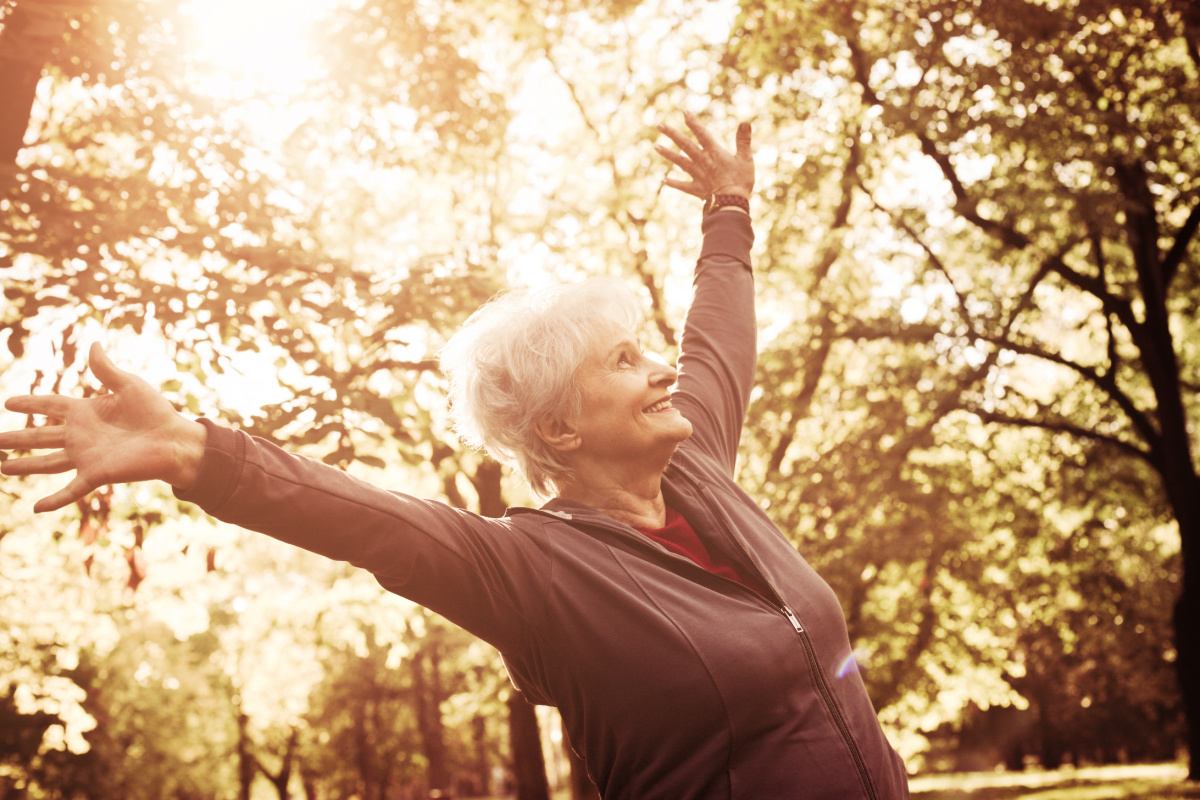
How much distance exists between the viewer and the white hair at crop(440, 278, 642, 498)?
233 cm

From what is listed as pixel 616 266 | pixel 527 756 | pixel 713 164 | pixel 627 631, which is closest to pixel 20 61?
pixel 713 164

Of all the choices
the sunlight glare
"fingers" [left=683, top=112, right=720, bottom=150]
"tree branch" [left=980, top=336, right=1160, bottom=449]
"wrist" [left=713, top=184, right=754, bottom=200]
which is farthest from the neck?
"tree branch" [left=980, top=336, right=1160, bottom=449]

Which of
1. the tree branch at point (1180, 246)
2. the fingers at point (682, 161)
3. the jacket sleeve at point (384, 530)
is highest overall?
the tree branch at point (1180, 246)

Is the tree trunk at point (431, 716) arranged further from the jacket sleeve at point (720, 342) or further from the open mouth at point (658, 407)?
the open mouth at point (658, 407)

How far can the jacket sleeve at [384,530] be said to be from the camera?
156 centimetres

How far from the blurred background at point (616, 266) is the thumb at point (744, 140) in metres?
1.94

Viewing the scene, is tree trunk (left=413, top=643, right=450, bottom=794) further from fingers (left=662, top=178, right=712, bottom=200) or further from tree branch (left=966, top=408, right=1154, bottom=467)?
fingers (left=662, top=178, right=712, bottom=200)

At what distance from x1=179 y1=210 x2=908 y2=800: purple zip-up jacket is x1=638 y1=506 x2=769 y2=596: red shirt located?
73 millimetres

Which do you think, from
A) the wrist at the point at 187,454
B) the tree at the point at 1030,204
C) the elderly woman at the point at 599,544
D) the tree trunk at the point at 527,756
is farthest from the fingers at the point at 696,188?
the tree trunk at the point at 527,756

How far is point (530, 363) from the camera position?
7.64 feet

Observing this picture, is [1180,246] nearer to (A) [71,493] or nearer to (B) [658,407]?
(B) [658,407]

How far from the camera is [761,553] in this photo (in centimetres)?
224

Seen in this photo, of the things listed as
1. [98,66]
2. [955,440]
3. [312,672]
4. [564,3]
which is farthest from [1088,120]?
[312,672]

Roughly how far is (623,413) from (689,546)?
1.24 ft
